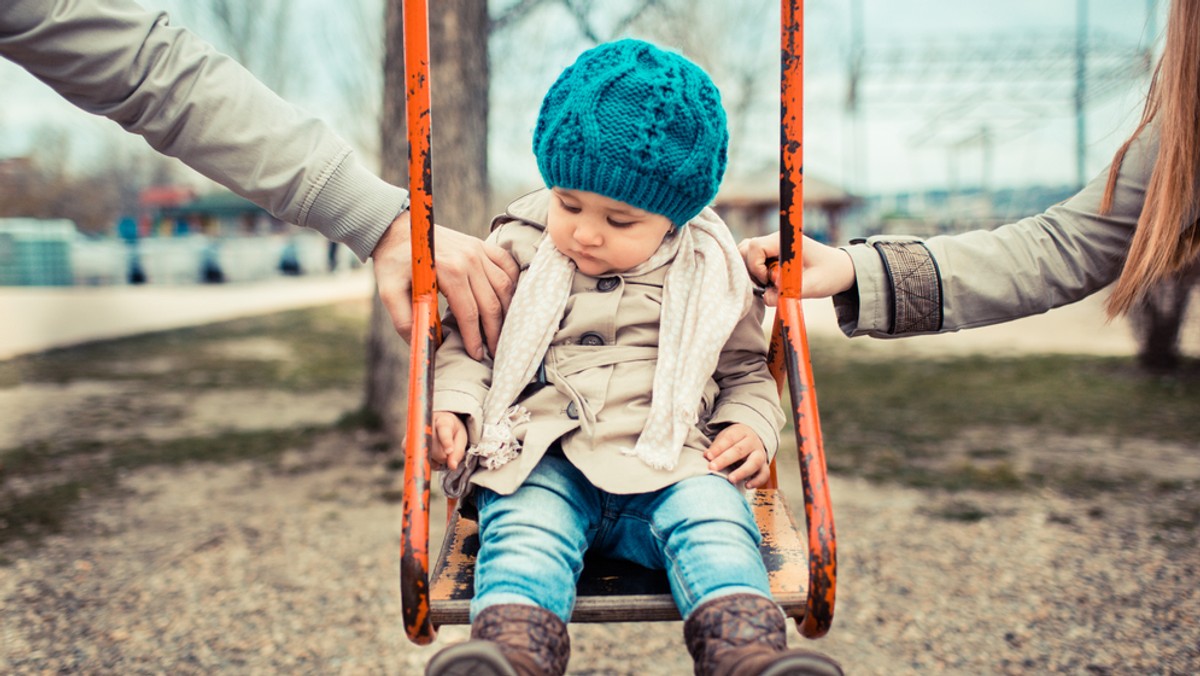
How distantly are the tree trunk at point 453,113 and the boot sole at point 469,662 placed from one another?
11.7 ft

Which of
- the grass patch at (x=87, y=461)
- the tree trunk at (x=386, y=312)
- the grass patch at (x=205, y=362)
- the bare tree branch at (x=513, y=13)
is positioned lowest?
the grass patch at (x=205, y=362)

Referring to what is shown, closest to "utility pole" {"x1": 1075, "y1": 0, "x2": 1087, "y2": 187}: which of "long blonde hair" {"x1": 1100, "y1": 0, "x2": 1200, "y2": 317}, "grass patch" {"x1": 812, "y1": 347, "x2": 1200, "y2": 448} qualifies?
"grass patch" {"x1": 812, "y1": 347, "x2": 1200, "y2": 448}

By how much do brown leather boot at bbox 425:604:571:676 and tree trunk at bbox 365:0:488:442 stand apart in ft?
11.3

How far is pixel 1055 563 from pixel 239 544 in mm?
3251

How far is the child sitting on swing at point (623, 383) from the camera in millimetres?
1451

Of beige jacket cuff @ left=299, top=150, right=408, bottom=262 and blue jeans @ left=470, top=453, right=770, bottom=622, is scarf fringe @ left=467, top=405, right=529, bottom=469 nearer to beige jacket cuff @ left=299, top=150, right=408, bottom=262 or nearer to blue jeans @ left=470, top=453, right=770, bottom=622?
blue jeans @ left=470, top=453, right=770, bottom=622

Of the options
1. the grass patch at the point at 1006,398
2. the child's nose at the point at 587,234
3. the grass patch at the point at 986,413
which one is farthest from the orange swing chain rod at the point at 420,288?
the grass patch at the point at 1006,398

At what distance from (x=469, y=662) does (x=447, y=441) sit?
429 mm

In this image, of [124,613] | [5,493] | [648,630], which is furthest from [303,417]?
[648,630]

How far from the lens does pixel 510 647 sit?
130 cm

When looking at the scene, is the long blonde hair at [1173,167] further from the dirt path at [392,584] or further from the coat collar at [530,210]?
the dirt path at [392,584]

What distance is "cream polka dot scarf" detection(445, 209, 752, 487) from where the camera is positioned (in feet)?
5.32

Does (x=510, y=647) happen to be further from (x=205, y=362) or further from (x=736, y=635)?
(x=205, y=362)

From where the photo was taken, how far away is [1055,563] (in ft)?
11.9
